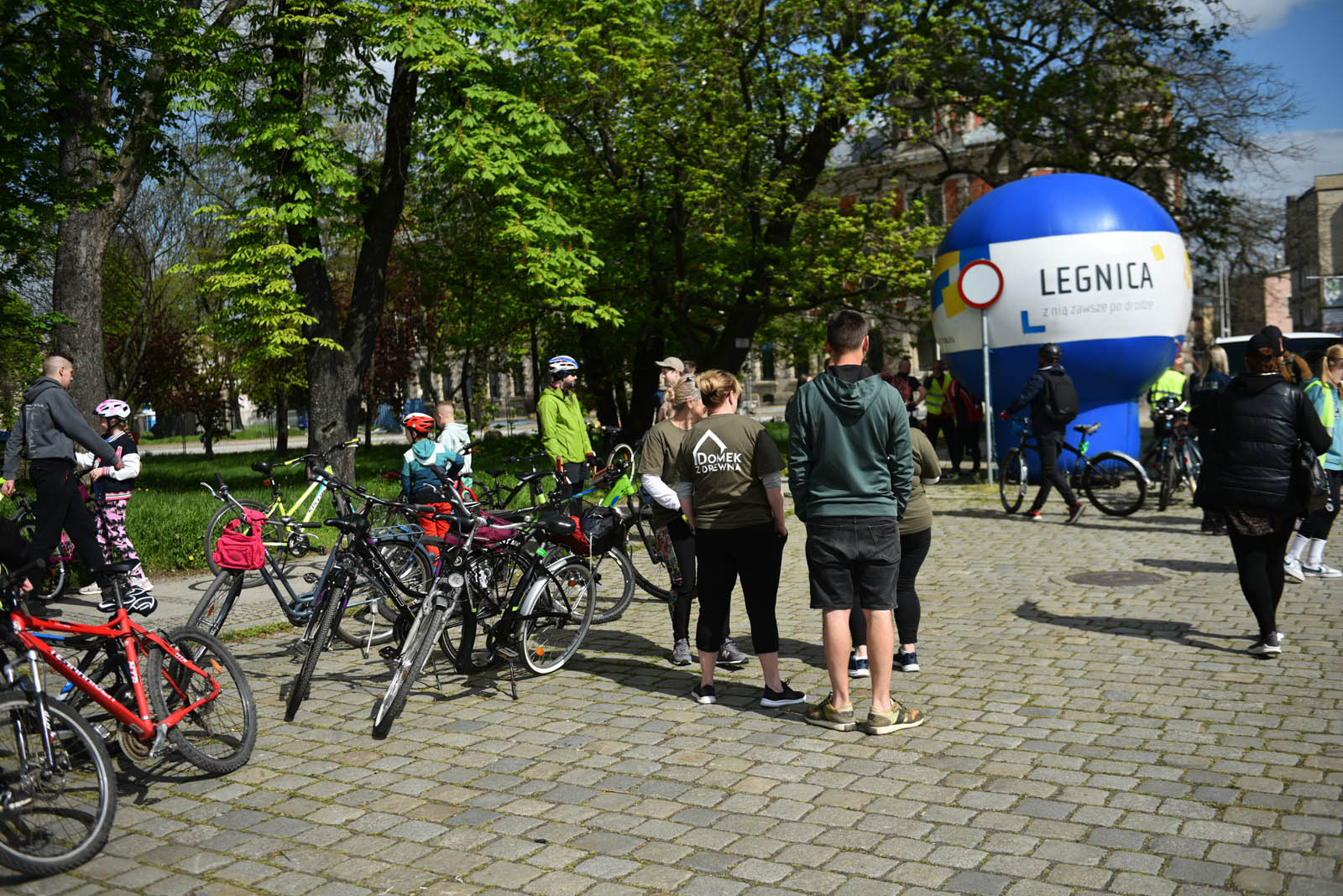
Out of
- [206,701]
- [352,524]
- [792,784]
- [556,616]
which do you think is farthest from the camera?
[556,616]

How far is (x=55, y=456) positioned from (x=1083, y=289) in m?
12.6

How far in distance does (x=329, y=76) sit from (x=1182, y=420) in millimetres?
12685

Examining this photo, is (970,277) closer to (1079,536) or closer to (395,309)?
(1079,536)

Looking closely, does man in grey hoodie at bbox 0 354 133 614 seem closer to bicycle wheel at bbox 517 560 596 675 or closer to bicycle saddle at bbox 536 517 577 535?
bicycle wheel at bbox 517 560 596 675

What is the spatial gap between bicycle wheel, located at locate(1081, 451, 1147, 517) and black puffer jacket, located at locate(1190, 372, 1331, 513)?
6454mm

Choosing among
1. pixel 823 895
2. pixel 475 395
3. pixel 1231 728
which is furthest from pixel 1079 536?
pixel 475 395

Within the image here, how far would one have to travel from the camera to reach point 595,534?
7.91 m

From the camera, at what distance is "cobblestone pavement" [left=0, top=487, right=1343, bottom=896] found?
13.9 feet

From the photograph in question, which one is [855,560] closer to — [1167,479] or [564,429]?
[564,429]

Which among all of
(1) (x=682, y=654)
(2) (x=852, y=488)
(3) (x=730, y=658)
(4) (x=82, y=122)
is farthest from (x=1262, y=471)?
(4) (x=82, y=122)

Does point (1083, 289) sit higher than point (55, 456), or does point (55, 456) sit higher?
point (1083, 289)

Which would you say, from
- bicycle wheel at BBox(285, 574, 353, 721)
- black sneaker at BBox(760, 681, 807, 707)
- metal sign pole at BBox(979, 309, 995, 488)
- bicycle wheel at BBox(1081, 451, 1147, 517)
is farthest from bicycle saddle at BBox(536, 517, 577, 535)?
metal sign pole at BBox(979, 309, 995, 488)

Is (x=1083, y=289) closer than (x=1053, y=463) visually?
No

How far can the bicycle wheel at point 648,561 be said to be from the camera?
30.0 feet
